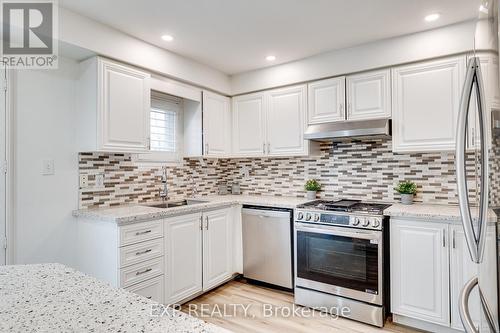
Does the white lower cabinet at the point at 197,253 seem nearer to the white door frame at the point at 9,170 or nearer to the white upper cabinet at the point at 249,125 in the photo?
the white upper cabinet at the point at 249,125

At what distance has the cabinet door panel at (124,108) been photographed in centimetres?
242

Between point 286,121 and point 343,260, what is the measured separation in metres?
1.57

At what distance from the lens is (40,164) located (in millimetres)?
2297

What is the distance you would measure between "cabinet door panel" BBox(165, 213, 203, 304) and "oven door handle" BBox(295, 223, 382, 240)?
98cm

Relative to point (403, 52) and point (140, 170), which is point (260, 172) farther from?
point (403, 52)

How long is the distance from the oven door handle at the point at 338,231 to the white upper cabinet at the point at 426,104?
2.66 ft

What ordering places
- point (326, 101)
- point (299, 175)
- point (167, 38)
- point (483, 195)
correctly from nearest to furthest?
point (483, 195), point (167, 38), point (326, 101), point (299, 175)

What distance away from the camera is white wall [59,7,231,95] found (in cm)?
219

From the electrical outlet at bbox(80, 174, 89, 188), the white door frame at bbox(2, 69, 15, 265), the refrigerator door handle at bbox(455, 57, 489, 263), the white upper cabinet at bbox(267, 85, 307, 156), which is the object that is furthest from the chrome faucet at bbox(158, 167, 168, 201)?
the refrigerator door handle at bbox(455, 57, 489, 263)

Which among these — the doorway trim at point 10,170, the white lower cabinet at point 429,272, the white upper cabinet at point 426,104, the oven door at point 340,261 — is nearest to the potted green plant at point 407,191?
the white upper cabinet at point 426,104

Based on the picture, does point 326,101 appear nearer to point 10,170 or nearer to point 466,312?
point 466,312

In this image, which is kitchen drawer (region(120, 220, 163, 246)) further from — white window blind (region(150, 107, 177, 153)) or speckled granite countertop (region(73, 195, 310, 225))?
white window blind (region(150, 107, 177, 153))

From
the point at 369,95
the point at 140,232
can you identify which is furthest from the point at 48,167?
the point at 369,95

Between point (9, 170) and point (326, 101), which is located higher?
point (326, 101)
